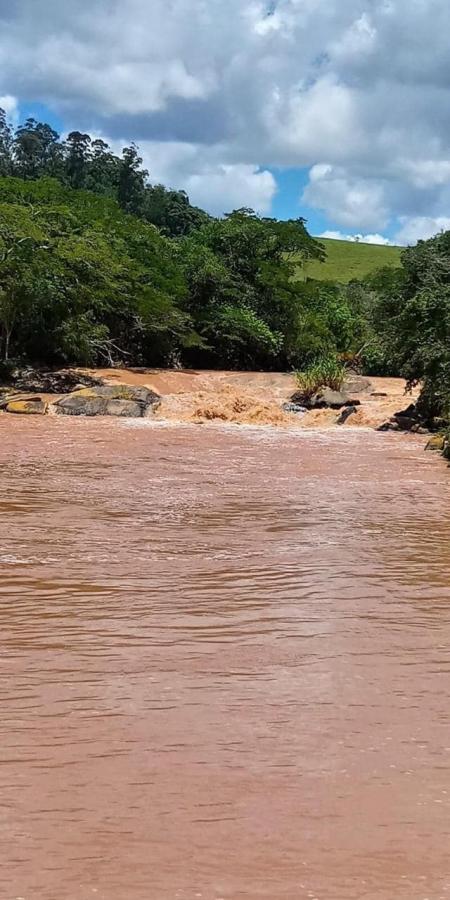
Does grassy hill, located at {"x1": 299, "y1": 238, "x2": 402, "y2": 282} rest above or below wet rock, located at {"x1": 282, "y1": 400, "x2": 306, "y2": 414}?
above

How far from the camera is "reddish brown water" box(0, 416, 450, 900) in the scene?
3221 millimetres

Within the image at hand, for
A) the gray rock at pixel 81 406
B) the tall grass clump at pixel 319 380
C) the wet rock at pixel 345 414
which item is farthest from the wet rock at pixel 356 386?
the gray rock at pixel 81 406

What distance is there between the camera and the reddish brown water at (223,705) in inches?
127

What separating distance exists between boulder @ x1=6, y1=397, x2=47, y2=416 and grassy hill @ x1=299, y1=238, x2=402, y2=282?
53.2 meters

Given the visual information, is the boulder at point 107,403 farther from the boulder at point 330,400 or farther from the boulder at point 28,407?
the boulder at point 330,400

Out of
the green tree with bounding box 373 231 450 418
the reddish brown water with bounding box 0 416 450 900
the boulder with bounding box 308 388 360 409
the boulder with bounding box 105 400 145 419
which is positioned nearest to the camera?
the reddish brown water with bounding box 0 416 450 900

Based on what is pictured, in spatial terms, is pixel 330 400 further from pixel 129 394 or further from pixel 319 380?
pixel 129 394

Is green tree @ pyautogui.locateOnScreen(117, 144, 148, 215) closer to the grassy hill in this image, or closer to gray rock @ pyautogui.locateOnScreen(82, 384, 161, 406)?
the grassy hill

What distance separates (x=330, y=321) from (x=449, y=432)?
24659 millimetres

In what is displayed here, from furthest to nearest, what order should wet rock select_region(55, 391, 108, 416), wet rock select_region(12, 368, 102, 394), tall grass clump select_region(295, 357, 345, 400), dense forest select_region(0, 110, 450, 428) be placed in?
wet rock select_region(12, 368, 102, 394), tall grass clump select_region(295, 357, 345, 400), wet rock select_region(55, 391, 108, 416), dense forest select_region(0, 110, 450, 428)

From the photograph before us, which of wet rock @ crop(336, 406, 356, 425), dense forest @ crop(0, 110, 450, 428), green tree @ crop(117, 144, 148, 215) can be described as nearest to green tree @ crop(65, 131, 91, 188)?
green tree @ crop(117, 144, 148, 215)

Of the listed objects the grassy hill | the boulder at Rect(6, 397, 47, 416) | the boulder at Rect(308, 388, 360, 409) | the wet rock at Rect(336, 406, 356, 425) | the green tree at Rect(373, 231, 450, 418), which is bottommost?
the boulder at Rect(6, 397, 47, 416)

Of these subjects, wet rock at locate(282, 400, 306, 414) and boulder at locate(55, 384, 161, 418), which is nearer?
boulder at locate(55, 384, 161, 418)

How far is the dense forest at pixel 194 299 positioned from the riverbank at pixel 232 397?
1.49 metres
